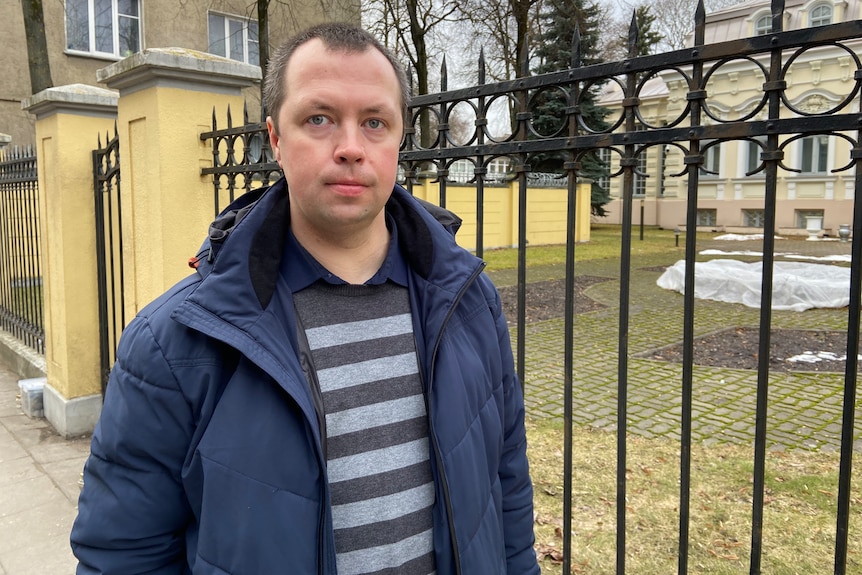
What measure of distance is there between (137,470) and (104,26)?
60.7 ft

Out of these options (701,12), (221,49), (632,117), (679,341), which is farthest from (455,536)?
(221,49)

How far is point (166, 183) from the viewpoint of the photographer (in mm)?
3828

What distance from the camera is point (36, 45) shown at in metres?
10.4

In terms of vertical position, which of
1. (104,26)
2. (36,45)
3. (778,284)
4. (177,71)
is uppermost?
(104,26)

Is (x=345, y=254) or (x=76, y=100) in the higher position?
(x=76, y=100)

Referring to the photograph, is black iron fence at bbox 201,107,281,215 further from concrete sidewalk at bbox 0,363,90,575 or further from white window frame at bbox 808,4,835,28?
white window frame at bbox 808,4,835,28

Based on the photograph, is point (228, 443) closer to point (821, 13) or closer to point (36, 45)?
point (36, 45)

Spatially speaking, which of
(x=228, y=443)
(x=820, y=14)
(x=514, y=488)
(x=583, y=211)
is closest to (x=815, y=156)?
(x=820, y=14)

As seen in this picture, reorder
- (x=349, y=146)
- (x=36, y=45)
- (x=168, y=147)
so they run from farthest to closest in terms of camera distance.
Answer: (x=36, y=45), (x=168, y=147), (x=349, y=146)

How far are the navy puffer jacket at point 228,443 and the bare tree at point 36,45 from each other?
36.1ft

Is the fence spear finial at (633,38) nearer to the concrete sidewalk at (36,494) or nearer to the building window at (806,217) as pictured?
the concrete sidewalk at (36,494)

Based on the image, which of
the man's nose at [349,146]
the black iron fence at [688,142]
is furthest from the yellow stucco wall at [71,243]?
the man's nose at [349,146]

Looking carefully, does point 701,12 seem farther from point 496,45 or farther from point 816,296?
point 496,45

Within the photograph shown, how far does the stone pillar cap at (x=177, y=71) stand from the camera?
12.0 feet
